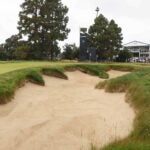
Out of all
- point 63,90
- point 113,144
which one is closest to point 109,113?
point 113,144

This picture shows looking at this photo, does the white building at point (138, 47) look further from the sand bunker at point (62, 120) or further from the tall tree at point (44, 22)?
the sand bunker at point (62, 120)

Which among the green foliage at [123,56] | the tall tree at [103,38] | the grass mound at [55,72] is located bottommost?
the green foliage at [123,56]

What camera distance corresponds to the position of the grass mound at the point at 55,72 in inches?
920

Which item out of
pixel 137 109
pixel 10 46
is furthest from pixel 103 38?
pixel 137 109

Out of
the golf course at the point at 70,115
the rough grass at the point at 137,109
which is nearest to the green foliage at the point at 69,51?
the golf course at the point at 70,115

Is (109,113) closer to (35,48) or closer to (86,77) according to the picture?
(86,77)

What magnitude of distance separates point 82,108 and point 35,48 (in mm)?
40375

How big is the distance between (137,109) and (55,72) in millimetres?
11345

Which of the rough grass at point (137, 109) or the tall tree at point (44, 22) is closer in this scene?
the rough grass at point (137, 109)

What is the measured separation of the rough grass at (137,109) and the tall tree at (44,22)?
109ft

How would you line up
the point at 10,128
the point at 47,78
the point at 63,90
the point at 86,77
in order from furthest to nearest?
the point at 86,77 → the point at 47,78 → the point at 63,90 → the point at 10,128

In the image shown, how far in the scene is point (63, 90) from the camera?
19.3 m

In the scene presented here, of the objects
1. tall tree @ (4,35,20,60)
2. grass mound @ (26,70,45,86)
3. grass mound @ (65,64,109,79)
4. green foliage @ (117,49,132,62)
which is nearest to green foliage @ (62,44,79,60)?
green foliage @ (117,49,132,62)

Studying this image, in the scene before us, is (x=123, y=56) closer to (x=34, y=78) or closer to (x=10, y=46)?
(x=10, y=46)
